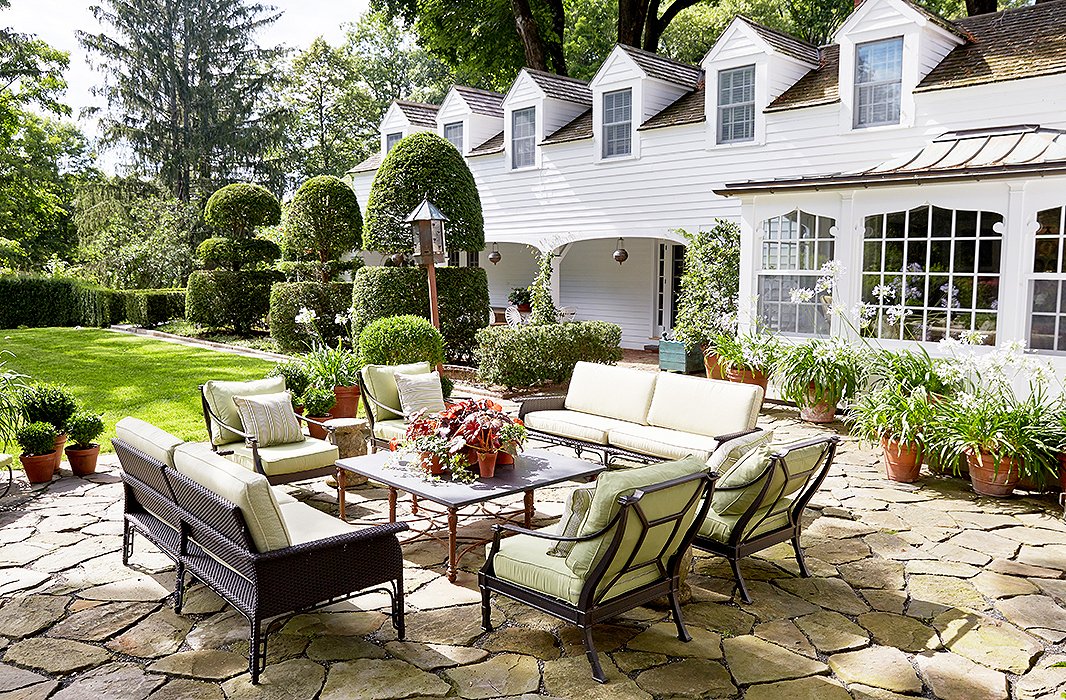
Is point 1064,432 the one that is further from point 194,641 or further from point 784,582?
point 194,641

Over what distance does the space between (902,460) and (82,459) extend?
25.6 ft

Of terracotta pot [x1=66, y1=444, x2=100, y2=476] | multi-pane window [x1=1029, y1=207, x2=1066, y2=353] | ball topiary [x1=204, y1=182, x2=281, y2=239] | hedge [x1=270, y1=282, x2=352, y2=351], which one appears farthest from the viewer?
ball topiary [x1=204, y1=182, x2=281, y2=239]

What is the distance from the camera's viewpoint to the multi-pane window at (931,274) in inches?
378

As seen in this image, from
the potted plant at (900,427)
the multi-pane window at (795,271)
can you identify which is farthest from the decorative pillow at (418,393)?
the multi-pane window at (795,271)

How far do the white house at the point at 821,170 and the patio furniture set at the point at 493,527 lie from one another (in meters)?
5.22

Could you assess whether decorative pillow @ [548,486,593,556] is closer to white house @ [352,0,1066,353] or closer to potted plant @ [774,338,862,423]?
potted plant @ [774,338,862,423]

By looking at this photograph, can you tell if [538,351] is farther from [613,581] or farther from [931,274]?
[613,581]

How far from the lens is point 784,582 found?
17.9 ft

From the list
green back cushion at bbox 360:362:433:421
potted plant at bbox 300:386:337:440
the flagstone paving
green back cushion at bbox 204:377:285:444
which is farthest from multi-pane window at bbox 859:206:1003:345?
green back cushion at bbox 204:377:285:444

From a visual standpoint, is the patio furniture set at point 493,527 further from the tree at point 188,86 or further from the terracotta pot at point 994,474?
the tree at point 188,86

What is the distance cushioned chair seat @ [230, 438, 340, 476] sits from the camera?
667 cm

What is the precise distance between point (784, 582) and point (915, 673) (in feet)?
4.13

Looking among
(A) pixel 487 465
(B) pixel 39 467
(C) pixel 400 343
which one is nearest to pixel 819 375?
(C) pixel 400 343

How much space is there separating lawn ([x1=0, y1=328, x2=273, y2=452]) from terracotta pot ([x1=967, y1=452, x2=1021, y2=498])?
8.17 metres
